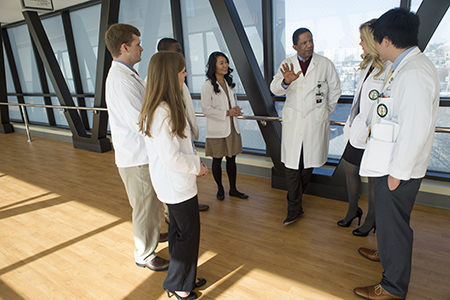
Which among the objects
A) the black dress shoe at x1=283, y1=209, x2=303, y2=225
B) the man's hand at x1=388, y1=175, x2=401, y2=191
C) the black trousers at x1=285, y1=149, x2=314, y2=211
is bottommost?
the black dress shoe at x1=283, y1=209, x2=303, y2=225

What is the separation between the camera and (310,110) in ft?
7.89

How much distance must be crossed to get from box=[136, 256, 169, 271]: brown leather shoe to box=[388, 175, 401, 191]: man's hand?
152cm

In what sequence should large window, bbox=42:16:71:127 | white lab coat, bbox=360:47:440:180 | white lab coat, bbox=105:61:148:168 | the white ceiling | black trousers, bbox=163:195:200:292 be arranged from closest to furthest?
white lab coat, bbox=360:47:440:180 < black trousers, bbox=163:195:200:292 < white lab coat, bbox=105:61:148:168 < the white ceiling < large window, bbox=42:16:71:127

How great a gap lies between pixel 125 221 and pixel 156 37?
9.64 feet

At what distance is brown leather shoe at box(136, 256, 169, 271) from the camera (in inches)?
82.7

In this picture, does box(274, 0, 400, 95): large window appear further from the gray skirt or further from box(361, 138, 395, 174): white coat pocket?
box(361, 138, 395, 174): white coat pocket

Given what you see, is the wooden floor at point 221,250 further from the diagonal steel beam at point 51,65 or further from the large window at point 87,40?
the large window at point 87,40

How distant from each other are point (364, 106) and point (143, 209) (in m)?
1.61

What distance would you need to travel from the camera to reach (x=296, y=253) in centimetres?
219

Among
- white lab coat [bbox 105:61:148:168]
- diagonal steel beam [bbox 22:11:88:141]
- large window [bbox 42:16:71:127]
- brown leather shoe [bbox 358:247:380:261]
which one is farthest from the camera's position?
large window [bbox 42:16:71:127]

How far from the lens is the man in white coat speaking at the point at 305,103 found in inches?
92.8

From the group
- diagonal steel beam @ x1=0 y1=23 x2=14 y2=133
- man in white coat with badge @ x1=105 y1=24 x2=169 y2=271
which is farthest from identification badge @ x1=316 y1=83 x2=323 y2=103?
diagonal steel beam @ x1=0 y1=23 x2=14 y2=133

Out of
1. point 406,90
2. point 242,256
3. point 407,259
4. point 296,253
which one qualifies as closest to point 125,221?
point 242,256

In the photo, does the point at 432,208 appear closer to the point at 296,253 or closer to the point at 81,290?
the point at 296,253
